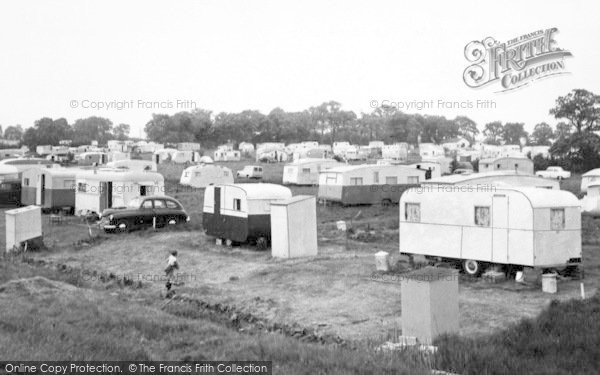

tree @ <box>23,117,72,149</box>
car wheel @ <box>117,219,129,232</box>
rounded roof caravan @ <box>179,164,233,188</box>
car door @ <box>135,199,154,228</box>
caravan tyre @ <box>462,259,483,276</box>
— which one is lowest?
caravan tyre @ <box>462,259,483,276</box>

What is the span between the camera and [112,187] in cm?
3088

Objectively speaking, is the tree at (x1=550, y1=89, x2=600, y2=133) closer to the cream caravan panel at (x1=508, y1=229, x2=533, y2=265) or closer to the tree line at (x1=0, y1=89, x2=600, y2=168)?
the tree line at (x1=0, y1=89, x2=600, y2=168)

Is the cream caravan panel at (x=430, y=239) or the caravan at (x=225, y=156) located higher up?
the caravan at (x=225, y=156)

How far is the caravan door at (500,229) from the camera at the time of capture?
53.9 feet

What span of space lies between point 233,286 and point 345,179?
20.2 meters

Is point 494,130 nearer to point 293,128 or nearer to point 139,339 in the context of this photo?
point 293,128

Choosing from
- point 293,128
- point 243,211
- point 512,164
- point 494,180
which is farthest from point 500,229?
point 293,128

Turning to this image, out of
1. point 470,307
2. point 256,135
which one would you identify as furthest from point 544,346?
point 256,135

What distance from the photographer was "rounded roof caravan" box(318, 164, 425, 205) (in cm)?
3644

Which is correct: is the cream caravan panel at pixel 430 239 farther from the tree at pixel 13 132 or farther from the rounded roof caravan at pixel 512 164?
the tree at pixel 13 132

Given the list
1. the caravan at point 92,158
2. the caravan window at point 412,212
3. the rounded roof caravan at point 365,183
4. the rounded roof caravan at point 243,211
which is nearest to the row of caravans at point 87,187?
the rounded roof caravan at point 243,211

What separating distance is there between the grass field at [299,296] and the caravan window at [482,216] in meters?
1.45

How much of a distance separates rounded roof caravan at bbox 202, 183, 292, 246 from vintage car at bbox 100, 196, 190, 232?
3836 millimetres

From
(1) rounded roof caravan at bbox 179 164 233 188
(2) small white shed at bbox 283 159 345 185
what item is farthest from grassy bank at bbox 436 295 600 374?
(1) rounded roof caravan at bbox 179 164 233 188
